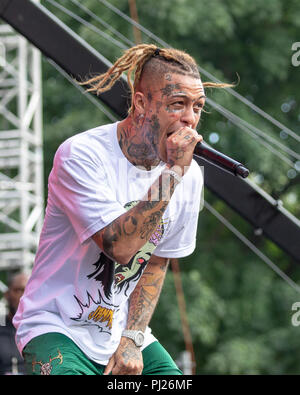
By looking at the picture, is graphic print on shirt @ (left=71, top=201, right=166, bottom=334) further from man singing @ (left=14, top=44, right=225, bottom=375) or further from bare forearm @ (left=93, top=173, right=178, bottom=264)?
bare forearm @ (left=93, top=173, right=178, bottom=264)

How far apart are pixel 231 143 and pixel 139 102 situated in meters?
9.37

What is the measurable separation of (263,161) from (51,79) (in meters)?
4.38

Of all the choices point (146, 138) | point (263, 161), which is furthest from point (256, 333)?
point (146, 138)

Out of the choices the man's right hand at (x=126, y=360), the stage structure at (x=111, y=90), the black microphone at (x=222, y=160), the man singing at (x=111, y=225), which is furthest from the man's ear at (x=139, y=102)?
the stage structure at (x=111, y=90)

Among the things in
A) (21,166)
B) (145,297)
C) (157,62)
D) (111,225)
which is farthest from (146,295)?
(21,166)

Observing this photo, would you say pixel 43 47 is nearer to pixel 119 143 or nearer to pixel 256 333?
pixel 119 143

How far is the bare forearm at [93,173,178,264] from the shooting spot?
7.90 feet

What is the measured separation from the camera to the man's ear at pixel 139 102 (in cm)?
277

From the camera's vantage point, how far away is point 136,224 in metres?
2.40

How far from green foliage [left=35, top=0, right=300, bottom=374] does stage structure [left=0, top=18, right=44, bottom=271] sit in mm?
2820

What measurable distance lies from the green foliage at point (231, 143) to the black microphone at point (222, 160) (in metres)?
8.51

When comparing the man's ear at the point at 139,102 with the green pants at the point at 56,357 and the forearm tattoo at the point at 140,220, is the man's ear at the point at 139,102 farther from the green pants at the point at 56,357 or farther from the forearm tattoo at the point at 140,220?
the green pants at the point at 56,357

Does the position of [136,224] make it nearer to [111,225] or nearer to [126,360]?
[111,225]
